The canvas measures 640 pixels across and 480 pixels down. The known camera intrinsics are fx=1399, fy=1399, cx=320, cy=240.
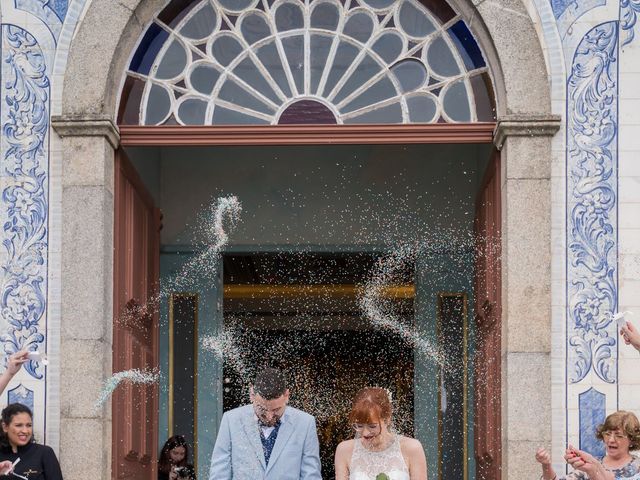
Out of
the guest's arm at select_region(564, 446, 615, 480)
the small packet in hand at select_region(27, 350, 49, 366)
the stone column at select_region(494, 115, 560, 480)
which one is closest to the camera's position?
the guest's arm at select_region(564, 446, 615, 480)

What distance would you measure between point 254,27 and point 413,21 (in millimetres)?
1037

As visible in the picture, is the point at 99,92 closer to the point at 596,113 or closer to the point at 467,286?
the point at 596,113

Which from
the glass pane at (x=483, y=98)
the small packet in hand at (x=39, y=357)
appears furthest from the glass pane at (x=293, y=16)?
the small packet in hand at (x=39, y=357)

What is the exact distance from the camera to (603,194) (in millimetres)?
8531

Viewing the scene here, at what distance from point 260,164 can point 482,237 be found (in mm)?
2828

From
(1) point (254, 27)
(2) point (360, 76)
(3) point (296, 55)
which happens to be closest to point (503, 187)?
(2) point (360, 76)

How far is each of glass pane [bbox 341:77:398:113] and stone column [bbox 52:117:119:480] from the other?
5.07ft

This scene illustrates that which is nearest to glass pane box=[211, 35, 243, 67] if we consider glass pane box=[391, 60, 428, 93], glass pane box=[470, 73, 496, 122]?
glass pane box=[391, 60, 428, 93]

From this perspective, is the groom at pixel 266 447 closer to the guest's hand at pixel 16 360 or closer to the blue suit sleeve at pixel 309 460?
the blue suit sleeve at pixel 309 460

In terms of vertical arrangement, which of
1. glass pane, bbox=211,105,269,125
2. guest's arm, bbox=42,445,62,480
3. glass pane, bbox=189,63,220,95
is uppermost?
glass pane, bbox=189,63,220,95

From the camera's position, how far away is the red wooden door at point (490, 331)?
877 cm

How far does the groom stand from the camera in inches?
268

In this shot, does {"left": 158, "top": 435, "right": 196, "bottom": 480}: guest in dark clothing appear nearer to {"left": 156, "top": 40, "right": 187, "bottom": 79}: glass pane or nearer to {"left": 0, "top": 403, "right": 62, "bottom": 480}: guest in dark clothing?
{"left": 0, "top": 403, "right": 62, "bottom": 480}: guest in dark clothing

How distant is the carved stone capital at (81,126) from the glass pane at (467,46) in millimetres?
2277
